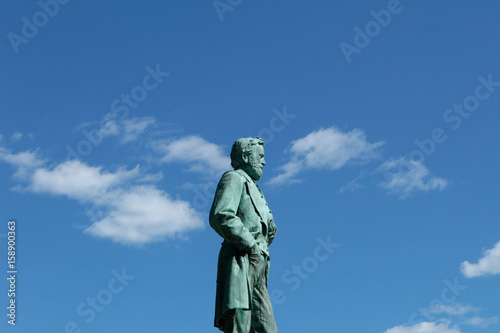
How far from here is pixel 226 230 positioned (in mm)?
10586

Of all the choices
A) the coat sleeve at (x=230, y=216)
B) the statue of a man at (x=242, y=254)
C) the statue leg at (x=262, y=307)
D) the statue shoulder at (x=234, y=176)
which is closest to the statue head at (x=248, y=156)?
the statue of a man at (x=242, y=254)

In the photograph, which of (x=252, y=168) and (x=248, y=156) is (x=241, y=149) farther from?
(x=252, y=168)

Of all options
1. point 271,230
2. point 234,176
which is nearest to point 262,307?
point 271,230

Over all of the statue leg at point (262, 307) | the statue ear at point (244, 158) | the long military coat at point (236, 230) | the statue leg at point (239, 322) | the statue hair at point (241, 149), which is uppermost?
the statue hair at point (241, 149)

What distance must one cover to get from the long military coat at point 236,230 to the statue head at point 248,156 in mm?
183

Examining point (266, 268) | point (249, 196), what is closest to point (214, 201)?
point (249, 196)

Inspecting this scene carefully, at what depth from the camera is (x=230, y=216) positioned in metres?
10.7

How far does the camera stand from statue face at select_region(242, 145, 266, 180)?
11609 mm

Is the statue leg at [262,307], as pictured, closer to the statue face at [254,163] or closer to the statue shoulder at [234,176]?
the statue shoulder at [234,176]

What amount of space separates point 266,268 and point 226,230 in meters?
1.07

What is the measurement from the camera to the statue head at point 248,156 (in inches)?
457

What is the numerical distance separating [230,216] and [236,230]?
0.24m

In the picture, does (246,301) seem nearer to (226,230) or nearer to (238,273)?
(238,273)

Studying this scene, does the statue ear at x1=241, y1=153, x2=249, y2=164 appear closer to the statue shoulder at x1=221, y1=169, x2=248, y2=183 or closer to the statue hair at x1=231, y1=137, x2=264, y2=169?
the statue hair at x1=231, y1=137, x2=264, y2=169
